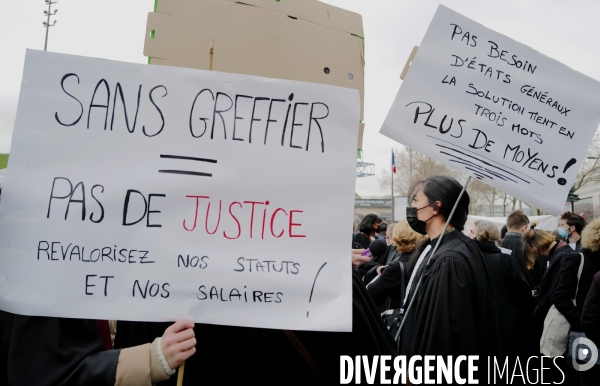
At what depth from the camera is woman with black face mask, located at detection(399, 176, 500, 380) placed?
255 cm

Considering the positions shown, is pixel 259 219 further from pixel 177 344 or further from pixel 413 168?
pixel 413 168

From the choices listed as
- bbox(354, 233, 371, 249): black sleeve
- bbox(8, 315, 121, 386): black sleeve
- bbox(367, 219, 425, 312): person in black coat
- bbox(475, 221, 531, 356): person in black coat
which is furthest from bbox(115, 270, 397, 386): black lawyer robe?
bbox(354, 233, 371, 249): black sleeve

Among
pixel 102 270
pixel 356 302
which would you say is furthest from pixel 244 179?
pixel 356 302

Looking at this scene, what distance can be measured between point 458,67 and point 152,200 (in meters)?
1.82

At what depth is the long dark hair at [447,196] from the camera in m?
3.03

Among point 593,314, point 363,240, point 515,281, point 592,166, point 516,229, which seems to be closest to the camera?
point 593,314

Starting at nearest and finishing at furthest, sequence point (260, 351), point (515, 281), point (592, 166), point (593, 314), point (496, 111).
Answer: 1. point (260, 351)
2. point (496, 111)
3. point (593, 314)
4. point (515, 281)
5. point (592, 166)

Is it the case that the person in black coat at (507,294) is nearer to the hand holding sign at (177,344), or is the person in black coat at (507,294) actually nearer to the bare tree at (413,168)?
the hand holding sign at (177,344)

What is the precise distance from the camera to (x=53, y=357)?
141 cm

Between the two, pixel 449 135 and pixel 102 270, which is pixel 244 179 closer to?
pixel 102 270

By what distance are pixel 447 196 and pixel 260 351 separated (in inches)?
68.6

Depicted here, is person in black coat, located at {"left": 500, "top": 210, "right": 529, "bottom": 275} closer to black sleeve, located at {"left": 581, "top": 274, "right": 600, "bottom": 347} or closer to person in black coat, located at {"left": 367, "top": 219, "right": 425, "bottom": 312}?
black sleeve, located at {"left": 581, "top": 274, "right": 600, "bottom": 347}

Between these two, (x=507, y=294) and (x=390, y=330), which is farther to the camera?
(x=507, y=294)

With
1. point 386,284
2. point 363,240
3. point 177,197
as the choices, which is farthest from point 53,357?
point 363,240
